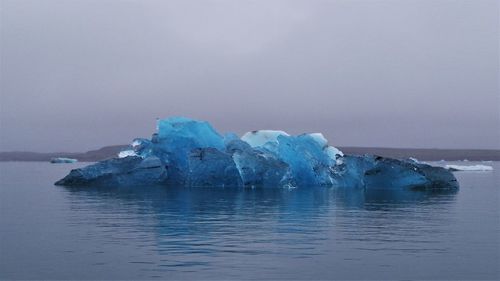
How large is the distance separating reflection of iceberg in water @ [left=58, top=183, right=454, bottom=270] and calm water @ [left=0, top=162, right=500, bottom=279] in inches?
1.1

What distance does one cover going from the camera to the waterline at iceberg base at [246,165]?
28.3 m

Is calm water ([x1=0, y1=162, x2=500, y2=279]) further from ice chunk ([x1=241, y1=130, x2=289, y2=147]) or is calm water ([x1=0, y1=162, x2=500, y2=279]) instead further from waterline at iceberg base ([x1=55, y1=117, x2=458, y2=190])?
ice chunk ([x1=241, y1=130, x2=289, y2=147])

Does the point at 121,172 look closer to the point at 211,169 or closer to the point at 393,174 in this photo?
the point at 211,169

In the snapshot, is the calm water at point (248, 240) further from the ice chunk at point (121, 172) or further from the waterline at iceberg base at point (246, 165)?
the ice chunk at point (121, 172)

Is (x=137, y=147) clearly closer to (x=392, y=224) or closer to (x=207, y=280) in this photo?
(x=392, y=224)

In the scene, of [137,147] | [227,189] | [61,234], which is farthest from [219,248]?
[137,147]

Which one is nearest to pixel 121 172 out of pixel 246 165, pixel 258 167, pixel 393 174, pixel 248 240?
pixel 246 165

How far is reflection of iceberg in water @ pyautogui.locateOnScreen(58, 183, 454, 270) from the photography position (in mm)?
10859

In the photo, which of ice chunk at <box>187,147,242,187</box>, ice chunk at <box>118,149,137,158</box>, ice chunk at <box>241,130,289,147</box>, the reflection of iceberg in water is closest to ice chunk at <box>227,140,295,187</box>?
ice chunk at <box>187,147,242,187</box>

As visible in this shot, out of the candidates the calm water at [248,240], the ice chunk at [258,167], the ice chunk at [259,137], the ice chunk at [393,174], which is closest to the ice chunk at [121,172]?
the ice chunk at [258,167]

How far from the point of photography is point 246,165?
92.6ft

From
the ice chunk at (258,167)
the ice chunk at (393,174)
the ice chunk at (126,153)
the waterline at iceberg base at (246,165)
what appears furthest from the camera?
the ice chunk at (126,153)

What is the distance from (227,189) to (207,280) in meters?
20.0

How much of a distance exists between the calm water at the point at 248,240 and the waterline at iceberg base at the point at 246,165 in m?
6.85
